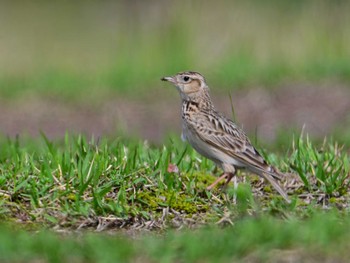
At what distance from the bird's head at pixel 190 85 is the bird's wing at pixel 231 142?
545 mm

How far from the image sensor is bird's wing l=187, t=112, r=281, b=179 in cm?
856

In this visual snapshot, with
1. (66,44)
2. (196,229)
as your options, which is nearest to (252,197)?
(196,229)

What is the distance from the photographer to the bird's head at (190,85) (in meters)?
9.61

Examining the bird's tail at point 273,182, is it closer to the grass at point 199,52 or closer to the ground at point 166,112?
the ground at point 166,112

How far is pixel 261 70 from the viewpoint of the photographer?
1709 cm

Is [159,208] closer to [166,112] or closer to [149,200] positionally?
[149,200]

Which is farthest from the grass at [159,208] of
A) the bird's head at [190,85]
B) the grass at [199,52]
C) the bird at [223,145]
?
the grass at [199,52]

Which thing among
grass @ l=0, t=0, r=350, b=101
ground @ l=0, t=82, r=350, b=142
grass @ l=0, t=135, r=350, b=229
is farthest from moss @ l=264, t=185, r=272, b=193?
grass @ l=0, t=0, r=350, b=101

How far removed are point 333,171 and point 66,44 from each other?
14552 mm

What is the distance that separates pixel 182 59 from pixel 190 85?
8409 mm

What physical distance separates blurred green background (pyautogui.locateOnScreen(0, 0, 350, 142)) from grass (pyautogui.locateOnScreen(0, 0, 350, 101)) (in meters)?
0.02

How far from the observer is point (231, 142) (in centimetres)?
878

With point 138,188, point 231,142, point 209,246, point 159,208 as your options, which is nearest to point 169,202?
point 159,208

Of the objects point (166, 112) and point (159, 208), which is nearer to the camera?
point (159, 208)
